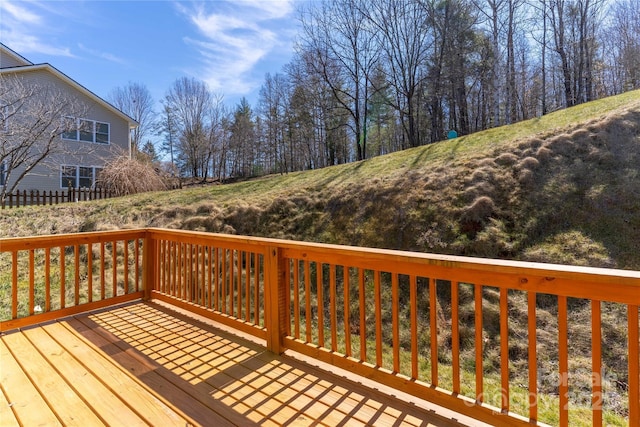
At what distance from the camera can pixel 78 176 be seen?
15.0 m

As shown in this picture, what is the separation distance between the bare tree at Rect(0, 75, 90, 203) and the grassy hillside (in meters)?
3.48

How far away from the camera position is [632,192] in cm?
547

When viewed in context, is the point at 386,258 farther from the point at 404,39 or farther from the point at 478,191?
the point at 404,39

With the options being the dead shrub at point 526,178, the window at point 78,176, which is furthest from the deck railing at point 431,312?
the window at point 78,176

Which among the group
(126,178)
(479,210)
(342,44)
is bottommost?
(479,210)

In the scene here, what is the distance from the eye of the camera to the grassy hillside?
5.22m

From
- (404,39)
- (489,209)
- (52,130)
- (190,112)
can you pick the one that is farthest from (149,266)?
(190,112)

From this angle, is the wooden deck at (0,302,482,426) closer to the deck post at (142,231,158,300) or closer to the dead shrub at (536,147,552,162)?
the deck post at (142,231,158,300)

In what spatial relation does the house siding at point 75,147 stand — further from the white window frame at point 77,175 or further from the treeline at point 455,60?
the treeline at point 455,60

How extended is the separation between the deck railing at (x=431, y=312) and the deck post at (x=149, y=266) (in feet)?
0.04

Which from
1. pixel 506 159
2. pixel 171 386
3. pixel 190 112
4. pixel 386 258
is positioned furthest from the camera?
pixel 190 112

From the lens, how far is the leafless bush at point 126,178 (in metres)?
13.5

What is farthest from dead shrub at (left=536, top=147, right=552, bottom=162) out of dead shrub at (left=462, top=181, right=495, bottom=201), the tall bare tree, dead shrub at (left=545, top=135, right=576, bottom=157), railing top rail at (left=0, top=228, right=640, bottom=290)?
the tall bare tree

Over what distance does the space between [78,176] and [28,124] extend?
417 cm
